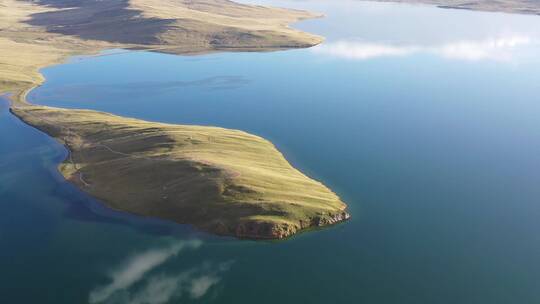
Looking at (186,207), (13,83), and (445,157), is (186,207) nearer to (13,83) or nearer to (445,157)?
(445,157)

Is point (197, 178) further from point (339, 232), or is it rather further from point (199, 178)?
point (339, 232)

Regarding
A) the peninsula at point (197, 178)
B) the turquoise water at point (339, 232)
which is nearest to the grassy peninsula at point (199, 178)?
the peninsula at point (197, 178)

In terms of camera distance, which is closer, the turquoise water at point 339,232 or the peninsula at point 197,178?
the turquoise water at point 339,232

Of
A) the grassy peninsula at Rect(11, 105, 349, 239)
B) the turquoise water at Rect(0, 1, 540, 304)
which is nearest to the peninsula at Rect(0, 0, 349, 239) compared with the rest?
the grassy peninsula at Rect(11, 105, 349, 239)

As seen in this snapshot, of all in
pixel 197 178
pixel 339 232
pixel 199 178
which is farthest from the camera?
pixel 197 178

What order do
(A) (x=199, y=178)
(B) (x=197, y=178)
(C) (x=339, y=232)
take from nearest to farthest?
(C) (x=339, y=232), (A) (x=199, y=178), (B) (x=197, y=178)

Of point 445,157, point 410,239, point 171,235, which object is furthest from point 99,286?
point 445,157

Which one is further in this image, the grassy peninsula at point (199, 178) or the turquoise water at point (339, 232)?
the grassy peninsula at point (199, 178)

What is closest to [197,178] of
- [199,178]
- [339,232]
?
[199,178]

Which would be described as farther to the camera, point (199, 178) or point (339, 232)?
point (199, 178)

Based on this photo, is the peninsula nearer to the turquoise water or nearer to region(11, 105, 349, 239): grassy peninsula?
region(11, 105, 349, 239): grassy peninsula

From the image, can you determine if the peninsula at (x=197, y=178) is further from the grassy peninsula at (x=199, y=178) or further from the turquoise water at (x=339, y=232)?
the turquoise water at (x=339, y=232)
